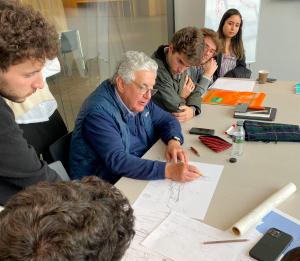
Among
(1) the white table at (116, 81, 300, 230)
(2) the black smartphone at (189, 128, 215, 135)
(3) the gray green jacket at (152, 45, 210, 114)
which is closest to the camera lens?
(1) the white table at (116, 81, 300, 230)

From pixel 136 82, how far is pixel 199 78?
43.3 inches

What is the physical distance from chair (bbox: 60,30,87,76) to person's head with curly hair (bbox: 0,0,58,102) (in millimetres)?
1763

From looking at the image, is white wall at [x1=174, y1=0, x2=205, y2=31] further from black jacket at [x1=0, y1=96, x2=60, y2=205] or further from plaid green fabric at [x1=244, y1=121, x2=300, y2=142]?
black jacket at [x1=0, y1=96, x2=60, y2=205]

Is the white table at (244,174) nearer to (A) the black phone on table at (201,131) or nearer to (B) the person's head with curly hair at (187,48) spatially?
(A) the black phone on table at (201,131)

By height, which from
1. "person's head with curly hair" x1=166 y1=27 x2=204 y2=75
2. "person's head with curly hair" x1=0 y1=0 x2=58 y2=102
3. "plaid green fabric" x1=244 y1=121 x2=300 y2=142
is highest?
"person's head with curly hair" x1=0 y1=0 x2=58 y2=102

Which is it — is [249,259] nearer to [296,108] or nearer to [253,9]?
[296,108]

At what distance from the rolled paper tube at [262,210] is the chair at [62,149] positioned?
0.99 meters

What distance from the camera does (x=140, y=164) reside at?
1.41m

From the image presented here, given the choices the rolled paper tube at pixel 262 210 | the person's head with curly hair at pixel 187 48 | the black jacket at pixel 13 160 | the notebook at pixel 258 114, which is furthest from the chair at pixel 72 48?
the rolled paper tube at pixel 262 210

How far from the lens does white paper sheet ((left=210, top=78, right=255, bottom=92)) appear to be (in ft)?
8.25

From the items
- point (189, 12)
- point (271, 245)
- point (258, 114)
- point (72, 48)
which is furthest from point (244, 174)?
point (189, 12)

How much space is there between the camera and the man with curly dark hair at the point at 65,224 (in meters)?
0.42

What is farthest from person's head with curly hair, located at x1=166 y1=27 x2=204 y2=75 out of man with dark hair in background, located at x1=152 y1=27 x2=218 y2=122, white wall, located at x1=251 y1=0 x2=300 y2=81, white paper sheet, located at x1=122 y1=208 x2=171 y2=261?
white wall, located at x1=251 y1=0 x2=300 y2=81

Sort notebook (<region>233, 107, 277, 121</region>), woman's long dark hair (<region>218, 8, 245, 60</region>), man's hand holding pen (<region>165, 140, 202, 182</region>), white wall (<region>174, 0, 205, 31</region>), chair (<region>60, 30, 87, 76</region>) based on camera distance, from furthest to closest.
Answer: white wall (<region>174, 0, 205, 31</region>), woman's long dark hair (<region>218, 8, 245, 60</region>), chair (<region>60, 30, 87, 76</region>), notebook (<region>233, 107, 277, 121</region>), man's hand holding pen (<region>165, 140, 202, 182</region>)
